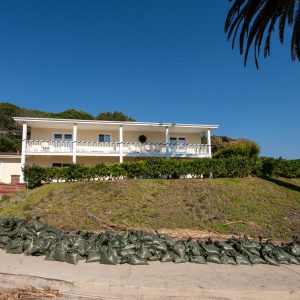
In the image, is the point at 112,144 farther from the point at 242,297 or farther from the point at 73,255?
the point at 242,297

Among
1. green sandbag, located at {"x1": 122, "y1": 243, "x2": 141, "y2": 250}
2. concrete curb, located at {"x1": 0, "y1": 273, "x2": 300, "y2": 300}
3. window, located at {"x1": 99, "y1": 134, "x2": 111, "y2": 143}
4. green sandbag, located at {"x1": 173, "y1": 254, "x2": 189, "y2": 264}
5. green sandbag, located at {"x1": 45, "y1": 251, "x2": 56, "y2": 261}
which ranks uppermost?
window, located at {"x1": 99, "y1": 134, "x2": 111, "y2": 143}

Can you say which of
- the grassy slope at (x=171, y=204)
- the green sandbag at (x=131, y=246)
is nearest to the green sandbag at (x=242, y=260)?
the green sandbag at (x=131, y=246)

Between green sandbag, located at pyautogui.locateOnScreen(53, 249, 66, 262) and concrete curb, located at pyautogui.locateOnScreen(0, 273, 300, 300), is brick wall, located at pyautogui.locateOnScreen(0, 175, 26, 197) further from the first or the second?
concrete curb, located at pyautogui.locateOnScreen(0, 273, 300, 300)

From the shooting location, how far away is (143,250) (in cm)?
550

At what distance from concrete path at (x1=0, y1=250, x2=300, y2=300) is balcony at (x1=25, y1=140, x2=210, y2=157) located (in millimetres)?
18037

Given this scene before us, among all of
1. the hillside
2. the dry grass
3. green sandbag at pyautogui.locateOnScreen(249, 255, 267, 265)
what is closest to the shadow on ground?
green sandbag at pyautogui.locateOnScreen(249, 255, 267, 265)

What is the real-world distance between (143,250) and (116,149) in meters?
18.7

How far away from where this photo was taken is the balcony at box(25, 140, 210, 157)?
22.4 m

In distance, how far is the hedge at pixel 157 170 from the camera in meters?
17.9

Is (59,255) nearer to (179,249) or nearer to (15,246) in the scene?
(15,246)

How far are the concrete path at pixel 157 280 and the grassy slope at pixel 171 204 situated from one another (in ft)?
17.8

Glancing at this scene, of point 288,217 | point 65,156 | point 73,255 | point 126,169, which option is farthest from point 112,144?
point 73,255

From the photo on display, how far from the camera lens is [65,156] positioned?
24.1m

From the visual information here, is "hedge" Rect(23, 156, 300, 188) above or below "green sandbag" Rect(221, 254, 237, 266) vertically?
above
